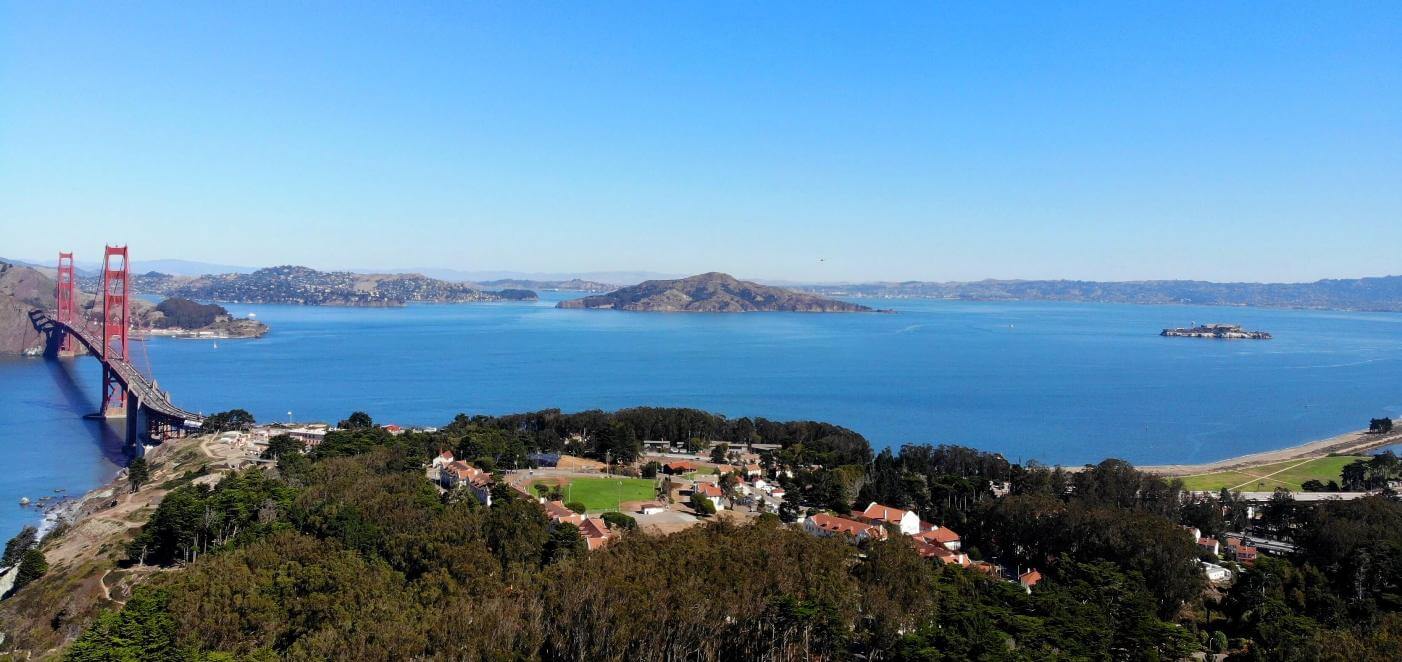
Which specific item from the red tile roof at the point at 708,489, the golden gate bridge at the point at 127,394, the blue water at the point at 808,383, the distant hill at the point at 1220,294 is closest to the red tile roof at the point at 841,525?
the red tile roof at the point at 708,489

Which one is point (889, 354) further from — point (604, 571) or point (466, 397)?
point (604, 571)

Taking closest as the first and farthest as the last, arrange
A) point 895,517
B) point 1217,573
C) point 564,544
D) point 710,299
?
point 564,544 → point 1217,573 → point 895,517 → point 710,299

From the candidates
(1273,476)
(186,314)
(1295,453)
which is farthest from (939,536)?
(186,314)

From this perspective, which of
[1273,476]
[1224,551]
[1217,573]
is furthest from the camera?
[1273,476]

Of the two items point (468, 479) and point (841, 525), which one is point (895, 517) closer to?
point (841, 525)

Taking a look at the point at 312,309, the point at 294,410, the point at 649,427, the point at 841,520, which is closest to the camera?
the point at 841,520

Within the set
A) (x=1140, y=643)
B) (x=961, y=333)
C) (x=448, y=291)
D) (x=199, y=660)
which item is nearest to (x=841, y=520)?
(x=1140, y=643)

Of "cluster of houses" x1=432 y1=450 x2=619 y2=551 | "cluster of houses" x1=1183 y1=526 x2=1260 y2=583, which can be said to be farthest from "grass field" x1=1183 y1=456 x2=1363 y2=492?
"cluster of houses" x1=432 y1=450 x2=619 y2=551

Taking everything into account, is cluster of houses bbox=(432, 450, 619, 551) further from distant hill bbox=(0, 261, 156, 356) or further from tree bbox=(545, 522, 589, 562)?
distant hill bbox=(0, 261, 156, 356)
